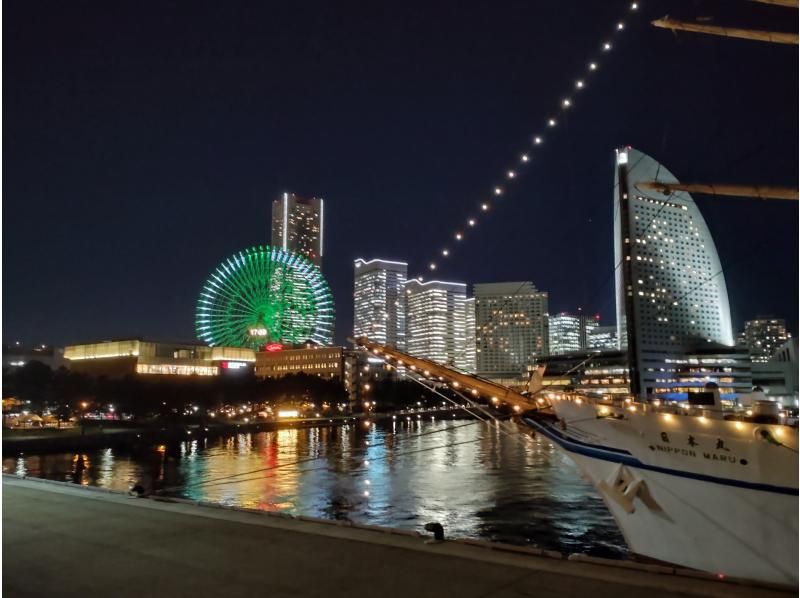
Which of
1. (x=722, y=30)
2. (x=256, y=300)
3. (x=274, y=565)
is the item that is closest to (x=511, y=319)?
(x=256, y=300)

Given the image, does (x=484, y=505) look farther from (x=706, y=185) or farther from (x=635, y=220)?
(x=635, y=220)


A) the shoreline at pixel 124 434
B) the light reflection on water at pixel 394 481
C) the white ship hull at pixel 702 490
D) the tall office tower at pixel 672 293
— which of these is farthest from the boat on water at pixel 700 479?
the tall office tower at pixel 672 293

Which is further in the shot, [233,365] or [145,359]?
[233,365]

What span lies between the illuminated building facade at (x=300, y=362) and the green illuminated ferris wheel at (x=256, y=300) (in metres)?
31.3

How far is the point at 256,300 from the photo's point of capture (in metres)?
79.7

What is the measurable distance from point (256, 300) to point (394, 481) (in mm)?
54764

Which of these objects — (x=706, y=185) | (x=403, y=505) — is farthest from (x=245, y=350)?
(x=706, y=185)

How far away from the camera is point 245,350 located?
369 ft

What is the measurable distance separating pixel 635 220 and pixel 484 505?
9577 cm

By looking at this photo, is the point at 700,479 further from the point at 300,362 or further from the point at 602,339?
the point at 602,339

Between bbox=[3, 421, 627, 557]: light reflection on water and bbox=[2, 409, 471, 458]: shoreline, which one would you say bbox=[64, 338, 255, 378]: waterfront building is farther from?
bbox=[3, 421, 627, 557]: light reflection on water

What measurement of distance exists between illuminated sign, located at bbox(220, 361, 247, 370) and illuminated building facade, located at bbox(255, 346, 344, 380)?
499cm

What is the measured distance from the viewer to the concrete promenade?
675cm

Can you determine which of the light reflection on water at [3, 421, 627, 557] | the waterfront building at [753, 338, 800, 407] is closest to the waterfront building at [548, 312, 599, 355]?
the waterfront building at [753, 338, 800, 407]
